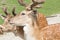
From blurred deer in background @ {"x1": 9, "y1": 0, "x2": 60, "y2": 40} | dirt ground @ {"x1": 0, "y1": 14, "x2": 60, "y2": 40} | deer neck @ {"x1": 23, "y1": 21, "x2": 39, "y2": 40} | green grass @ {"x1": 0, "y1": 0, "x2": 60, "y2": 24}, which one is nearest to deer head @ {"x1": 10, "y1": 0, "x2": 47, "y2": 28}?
blurred deer in background @ {"x1": 9, "y1": 0, "x2": 60, "y2": 40}

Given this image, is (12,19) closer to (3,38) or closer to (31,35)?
(31,35)

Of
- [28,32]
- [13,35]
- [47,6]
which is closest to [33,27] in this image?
[28,32]

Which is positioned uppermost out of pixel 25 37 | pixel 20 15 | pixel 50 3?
pixel 20 15

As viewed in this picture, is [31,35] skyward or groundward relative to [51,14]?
skyward

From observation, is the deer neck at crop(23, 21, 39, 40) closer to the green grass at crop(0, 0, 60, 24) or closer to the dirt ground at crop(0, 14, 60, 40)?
the dirt ground at crop(0, 14, 60, 40)

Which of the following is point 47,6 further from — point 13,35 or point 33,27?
point 33,27

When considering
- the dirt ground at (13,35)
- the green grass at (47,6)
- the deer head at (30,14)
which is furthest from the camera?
the green grass at (47,6)

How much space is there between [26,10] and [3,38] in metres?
4.49

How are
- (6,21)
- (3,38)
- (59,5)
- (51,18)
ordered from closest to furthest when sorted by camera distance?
(6,21)
(3,38)
(51,18)
(59,5)

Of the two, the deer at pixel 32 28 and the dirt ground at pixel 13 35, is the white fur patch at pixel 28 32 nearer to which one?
the deer at pixel 32 28

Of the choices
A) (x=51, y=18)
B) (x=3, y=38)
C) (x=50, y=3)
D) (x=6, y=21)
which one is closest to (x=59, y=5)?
(x=50, y=3)

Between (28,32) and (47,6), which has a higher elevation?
(28,32)

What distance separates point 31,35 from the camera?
7.84 m

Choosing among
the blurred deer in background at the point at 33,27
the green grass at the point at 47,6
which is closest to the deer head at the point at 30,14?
the blurred deer in background at the point at 33,27
